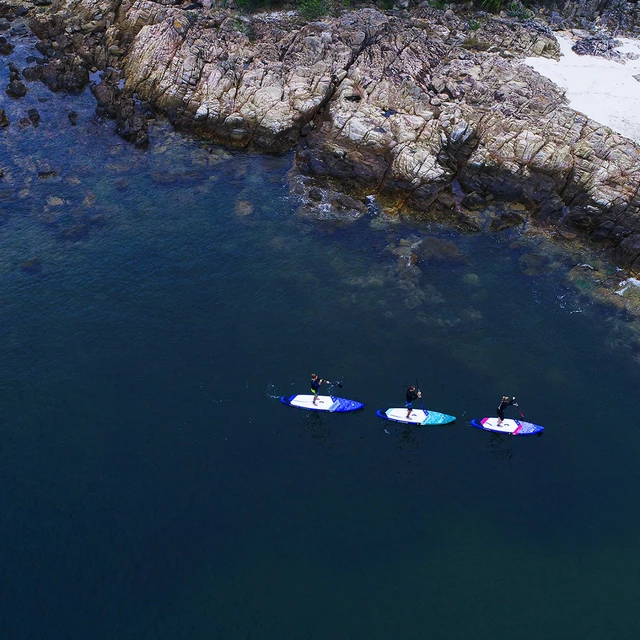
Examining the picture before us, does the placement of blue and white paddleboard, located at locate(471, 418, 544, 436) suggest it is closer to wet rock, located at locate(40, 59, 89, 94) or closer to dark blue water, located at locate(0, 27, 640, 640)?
dark blue water, located at locate(0, 27, 640, 640)

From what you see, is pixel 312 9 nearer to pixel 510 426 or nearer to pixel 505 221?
pixel 505 221

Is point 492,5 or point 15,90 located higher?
point 492,5

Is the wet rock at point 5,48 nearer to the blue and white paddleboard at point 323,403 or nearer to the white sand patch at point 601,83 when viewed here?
the white sand patch at point 601,83

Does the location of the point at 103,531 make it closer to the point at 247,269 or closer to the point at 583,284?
the point at 247,269

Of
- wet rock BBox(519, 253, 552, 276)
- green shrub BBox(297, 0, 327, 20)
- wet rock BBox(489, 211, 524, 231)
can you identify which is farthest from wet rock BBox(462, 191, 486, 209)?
green shrub BBox(297, 0, 327, 20)

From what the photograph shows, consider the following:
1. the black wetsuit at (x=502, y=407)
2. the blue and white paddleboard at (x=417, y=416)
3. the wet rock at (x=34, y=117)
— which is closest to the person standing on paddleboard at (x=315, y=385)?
the blue and white paddleboard at (x=417, y=416)

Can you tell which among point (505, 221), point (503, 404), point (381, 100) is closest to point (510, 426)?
point (503, 404)

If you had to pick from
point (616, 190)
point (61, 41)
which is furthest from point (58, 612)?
point (61, 41)
